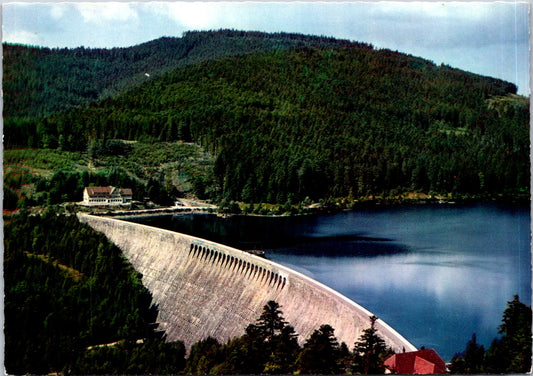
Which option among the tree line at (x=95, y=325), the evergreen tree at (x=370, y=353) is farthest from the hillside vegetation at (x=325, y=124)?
the evergreen tree at (x=370, y=353)

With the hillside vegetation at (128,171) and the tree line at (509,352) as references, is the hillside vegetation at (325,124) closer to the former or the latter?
the hillside vegetation at (128,171)

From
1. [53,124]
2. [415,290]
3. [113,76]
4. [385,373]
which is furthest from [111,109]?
[385,373]

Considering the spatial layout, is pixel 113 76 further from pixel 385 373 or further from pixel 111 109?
pixel 385 373

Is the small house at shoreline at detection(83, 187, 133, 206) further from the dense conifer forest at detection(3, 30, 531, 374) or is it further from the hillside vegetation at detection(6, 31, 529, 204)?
the hillside vegetation at detection(6, 31, 529, 204)

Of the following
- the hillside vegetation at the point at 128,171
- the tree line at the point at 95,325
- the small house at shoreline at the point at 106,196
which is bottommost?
the tree line at the point at 95,325

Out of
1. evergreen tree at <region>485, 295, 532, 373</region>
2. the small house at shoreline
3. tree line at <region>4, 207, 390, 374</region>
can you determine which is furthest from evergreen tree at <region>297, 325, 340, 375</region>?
the small house at shoreline

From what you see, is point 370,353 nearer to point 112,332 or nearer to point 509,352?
point 509,352

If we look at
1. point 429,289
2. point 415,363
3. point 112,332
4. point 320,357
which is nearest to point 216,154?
point 112,332
